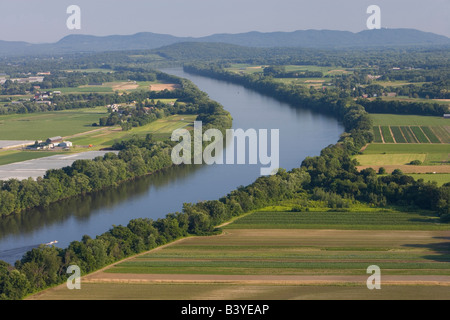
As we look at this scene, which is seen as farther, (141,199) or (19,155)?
(19,155)

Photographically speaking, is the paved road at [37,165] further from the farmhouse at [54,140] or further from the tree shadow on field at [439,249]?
the tree shadow on field at [439,249]

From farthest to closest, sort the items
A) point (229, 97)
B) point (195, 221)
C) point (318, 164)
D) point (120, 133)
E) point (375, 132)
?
point (229, 97) < point (120, 133) < point (375, 132) < point (318, 164) < point (195, 221)

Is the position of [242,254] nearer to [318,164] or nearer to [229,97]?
[318,164]

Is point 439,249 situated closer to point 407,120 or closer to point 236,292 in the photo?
point 236,292

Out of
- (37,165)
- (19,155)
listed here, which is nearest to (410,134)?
(37,165)

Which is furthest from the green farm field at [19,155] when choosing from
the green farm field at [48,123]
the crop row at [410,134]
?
the crop row at [410,134]
